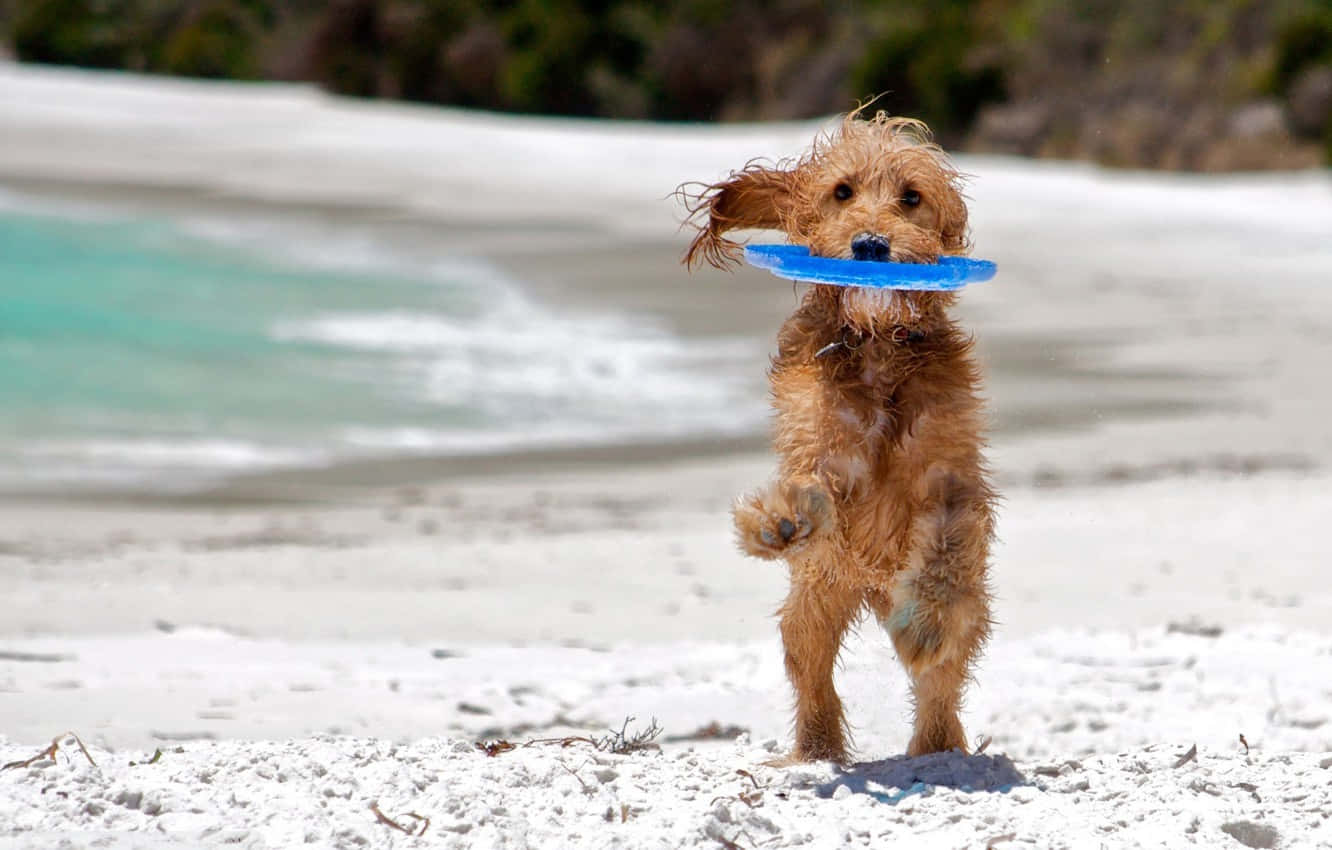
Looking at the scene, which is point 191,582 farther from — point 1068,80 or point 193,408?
point 1068,80

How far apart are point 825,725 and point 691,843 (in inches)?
37.2

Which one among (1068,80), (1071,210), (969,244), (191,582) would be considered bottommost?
(191,582)

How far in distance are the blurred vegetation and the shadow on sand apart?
19808 millimetres

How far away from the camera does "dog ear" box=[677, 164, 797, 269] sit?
4.94 meters

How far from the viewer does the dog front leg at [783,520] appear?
13.8 feet

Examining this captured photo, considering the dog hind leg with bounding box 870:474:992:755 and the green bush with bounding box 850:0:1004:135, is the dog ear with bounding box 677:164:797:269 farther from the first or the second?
the green bush with bounding box 850:0:1004:135

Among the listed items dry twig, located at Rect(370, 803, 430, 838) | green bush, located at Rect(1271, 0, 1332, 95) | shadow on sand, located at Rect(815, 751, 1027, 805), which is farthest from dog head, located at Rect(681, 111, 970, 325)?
green bush, located at Rect(1271, 0, 1332, 95)

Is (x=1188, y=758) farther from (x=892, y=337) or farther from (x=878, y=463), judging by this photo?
(x=892, y=337)

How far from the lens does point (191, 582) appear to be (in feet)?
24.0

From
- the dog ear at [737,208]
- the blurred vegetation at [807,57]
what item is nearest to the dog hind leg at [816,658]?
the dog ear at [737,208]

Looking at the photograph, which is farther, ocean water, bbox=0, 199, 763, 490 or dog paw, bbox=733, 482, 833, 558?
ocean water, bbox=0, 199, 763, 490

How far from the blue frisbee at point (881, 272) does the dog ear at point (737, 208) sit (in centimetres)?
46

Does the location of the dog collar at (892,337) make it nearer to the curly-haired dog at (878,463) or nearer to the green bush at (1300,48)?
the curly-haired dog at (878,463)

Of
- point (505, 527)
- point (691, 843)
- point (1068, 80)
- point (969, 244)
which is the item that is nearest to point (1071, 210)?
point (1068, 80)
